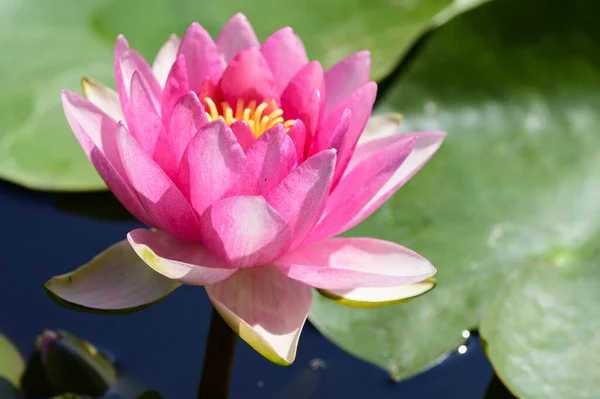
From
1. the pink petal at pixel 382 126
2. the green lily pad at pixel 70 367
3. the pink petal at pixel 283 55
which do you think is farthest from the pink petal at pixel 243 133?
the green lily pad at pixel 70 367

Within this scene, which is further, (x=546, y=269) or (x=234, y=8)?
(x=234, y=8)

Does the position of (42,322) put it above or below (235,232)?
below

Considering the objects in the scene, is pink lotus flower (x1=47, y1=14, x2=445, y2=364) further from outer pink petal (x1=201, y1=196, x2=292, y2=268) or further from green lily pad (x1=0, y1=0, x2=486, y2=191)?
green lily pad (x1=0, y1=0, x2=486, y2=191)

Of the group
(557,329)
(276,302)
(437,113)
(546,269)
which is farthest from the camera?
(437,113)

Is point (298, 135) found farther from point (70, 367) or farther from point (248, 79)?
point (70, 367)

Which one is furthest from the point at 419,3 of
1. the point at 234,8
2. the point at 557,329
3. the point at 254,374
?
the point at 254,374

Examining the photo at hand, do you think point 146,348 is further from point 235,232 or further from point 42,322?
point 235,232

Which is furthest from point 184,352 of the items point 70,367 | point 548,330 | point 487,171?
point 487,171
